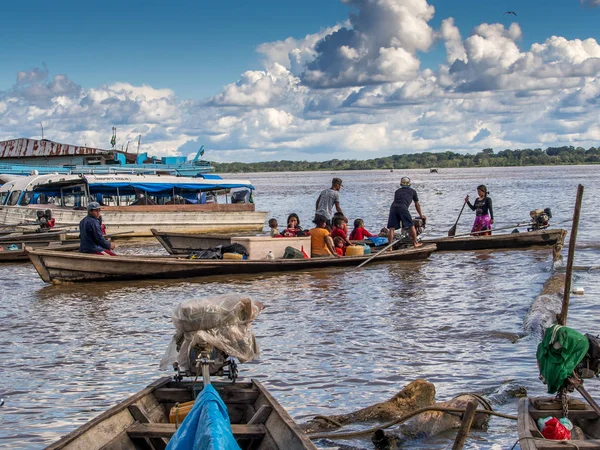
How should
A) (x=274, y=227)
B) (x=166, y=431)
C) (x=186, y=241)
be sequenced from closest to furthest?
(x=166, y=431)
(x=274, y=227)
(x=186, y=241)

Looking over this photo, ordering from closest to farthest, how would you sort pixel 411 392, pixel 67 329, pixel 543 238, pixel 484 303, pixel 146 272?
pixel 411 392, pixel 67 329, pixel 484 303, pixel 146 272, pixel 543 238

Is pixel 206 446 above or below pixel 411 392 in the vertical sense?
above

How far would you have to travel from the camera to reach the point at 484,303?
1378cm

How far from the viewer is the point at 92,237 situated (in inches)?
625

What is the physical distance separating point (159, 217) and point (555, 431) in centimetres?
2404

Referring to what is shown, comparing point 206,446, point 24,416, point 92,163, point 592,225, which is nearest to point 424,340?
point 24,416

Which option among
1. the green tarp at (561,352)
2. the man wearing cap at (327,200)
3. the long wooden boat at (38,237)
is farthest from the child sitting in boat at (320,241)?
the green tarp at (561,352)

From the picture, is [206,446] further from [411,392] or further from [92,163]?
[92,163]

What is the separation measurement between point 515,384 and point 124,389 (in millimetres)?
4285

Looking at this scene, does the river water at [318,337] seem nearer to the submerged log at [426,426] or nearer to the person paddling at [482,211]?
the submerged log at [426,426]

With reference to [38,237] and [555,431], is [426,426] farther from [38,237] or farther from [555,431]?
[38,237]

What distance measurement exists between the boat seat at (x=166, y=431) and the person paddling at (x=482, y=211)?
14.1 metres

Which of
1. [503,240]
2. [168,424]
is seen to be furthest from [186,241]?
[168,424]

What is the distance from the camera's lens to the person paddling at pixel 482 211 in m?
19.4
